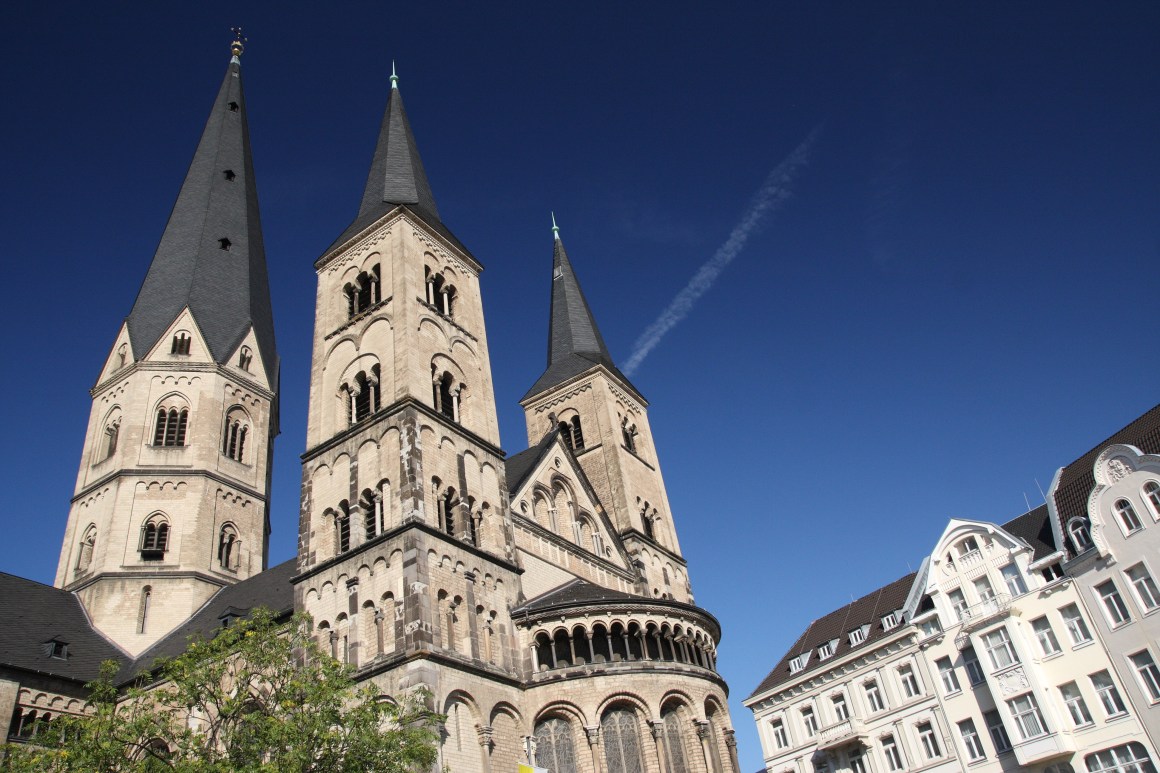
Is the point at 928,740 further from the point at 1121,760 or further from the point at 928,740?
the point at 1121,760

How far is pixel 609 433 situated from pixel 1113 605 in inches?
731

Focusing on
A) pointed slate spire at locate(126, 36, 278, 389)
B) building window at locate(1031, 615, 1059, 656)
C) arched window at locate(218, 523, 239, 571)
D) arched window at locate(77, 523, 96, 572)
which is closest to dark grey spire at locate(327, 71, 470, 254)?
pointed slate spire at locate(126, 36, 278, 389)

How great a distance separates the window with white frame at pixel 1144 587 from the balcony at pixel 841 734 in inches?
381

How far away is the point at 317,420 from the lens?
28594mm

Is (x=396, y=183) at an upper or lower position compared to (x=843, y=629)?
upper

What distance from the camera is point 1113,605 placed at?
2486 cm

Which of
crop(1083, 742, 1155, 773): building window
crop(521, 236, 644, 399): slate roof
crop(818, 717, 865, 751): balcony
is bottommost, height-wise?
crop(1083, 742, 1155, 773): building window

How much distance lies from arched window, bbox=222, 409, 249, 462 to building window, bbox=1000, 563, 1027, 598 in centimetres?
2954

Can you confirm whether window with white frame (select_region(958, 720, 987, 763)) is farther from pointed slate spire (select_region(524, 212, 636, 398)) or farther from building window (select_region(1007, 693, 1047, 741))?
pointed slate spire (select_region(524, 212, 636, 398))

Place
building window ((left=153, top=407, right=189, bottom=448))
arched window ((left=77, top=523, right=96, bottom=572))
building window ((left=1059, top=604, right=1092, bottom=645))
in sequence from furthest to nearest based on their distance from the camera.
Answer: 1. building window ((left=153, top=407, right=189, bottom=448))
2. arched window ((left=77, top=523, right=96, bottom=572))
3. building window ((left=1059, top=604, right=1092, bottom=645))

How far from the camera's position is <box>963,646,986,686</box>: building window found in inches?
1083

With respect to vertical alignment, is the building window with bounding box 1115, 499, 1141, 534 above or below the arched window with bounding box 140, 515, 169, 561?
below

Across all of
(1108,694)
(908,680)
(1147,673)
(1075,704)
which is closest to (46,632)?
(908,680)

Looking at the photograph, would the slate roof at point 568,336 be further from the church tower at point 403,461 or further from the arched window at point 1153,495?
the arched window at point 1153,495
